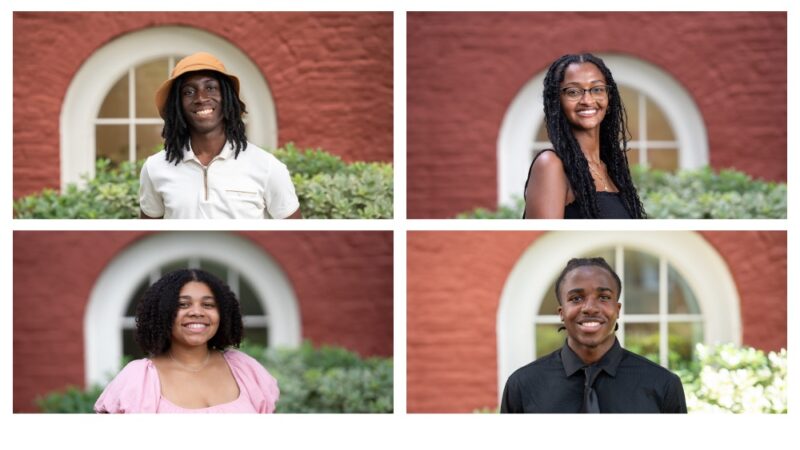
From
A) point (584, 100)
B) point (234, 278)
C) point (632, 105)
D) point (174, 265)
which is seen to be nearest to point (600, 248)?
point (632, 105)

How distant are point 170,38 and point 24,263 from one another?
136 centimetres

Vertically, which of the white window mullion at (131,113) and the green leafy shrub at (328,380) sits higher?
the white window mullion at (131,113)

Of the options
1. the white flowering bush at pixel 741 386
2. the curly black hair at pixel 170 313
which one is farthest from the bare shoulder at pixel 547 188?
the white flowering bush at pixel 741 386

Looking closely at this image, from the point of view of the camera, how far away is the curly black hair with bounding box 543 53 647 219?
156 inches

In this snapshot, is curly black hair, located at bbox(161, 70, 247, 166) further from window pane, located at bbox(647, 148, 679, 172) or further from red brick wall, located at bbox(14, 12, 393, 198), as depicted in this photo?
window pane, located at bbox(647, 148, 679, 172)

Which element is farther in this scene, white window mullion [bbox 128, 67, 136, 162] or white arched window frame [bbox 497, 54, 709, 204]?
white arched window frame [bbox 497, 54, 709, 204]

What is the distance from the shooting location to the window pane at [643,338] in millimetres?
6375

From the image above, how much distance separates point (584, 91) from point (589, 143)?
0.55 ft

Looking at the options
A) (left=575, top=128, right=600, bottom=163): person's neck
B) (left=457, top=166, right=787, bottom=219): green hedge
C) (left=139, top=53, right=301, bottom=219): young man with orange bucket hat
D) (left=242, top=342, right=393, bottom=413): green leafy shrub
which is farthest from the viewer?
(left=242, top=342, right=393, bottom=413): green leafy shrub

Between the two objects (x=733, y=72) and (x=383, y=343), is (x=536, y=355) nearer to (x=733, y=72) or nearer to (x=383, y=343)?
(x=383, y=343)

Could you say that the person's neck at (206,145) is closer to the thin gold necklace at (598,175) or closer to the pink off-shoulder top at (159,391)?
the pink off-shoulder top at (159,391)

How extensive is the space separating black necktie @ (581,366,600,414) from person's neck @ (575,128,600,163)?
2.09ft

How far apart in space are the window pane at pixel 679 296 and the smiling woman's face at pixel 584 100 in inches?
105

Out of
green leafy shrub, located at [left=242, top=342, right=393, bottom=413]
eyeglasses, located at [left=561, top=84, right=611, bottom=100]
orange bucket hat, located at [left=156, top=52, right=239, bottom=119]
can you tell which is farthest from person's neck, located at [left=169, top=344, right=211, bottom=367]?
green leafy shrub, located at [left=242, top=342, right=393, bottom=413]
